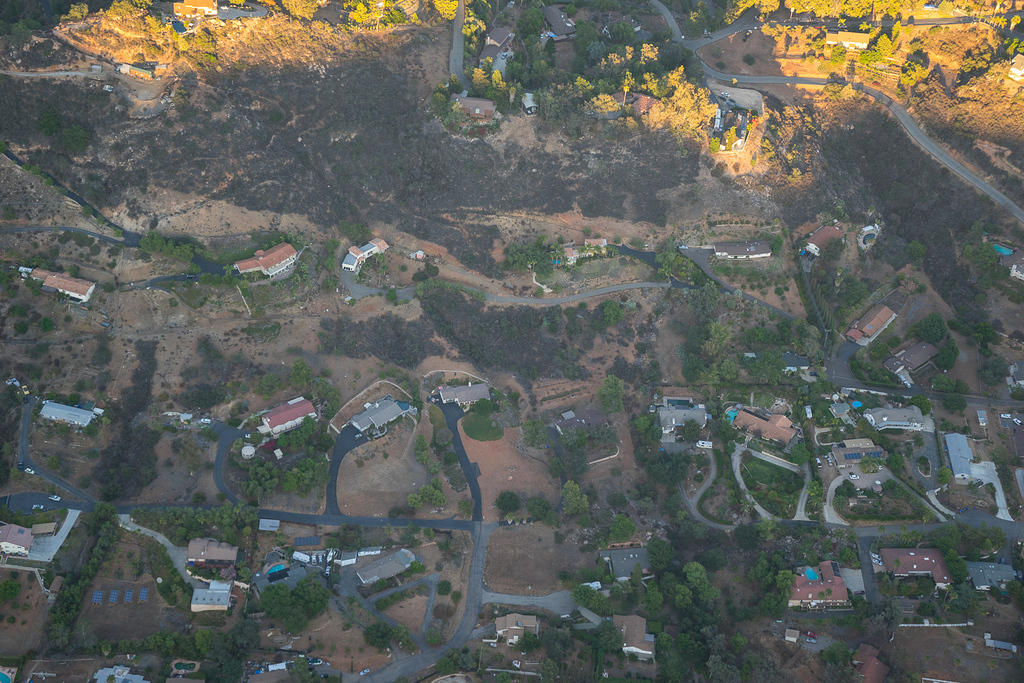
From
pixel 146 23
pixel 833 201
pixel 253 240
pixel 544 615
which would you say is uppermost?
pixel 146 23

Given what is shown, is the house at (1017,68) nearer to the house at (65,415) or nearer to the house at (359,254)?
the house at (359,254)

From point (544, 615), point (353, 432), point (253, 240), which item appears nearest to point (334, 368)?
point (353, 432)

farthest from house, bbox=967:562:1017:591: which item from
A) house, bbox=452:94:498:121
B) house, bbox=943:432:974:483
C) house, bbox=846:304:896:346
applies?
house, bbox=452:94:498:121

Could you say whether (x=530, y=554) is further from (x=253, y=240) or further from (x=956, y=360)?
(x=956, y=360)

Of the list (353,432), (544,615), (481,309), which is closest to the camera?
(544,615)

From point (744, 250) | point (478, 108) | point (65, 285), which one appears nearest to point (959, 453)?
point (744, 250)

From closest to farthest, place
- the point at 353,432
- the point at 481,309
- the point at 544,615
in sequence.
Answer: the point at 544,615 < the point at 353,432 < the point at 481,309

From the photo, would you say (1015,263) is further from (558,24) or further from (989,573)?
(558,24)
